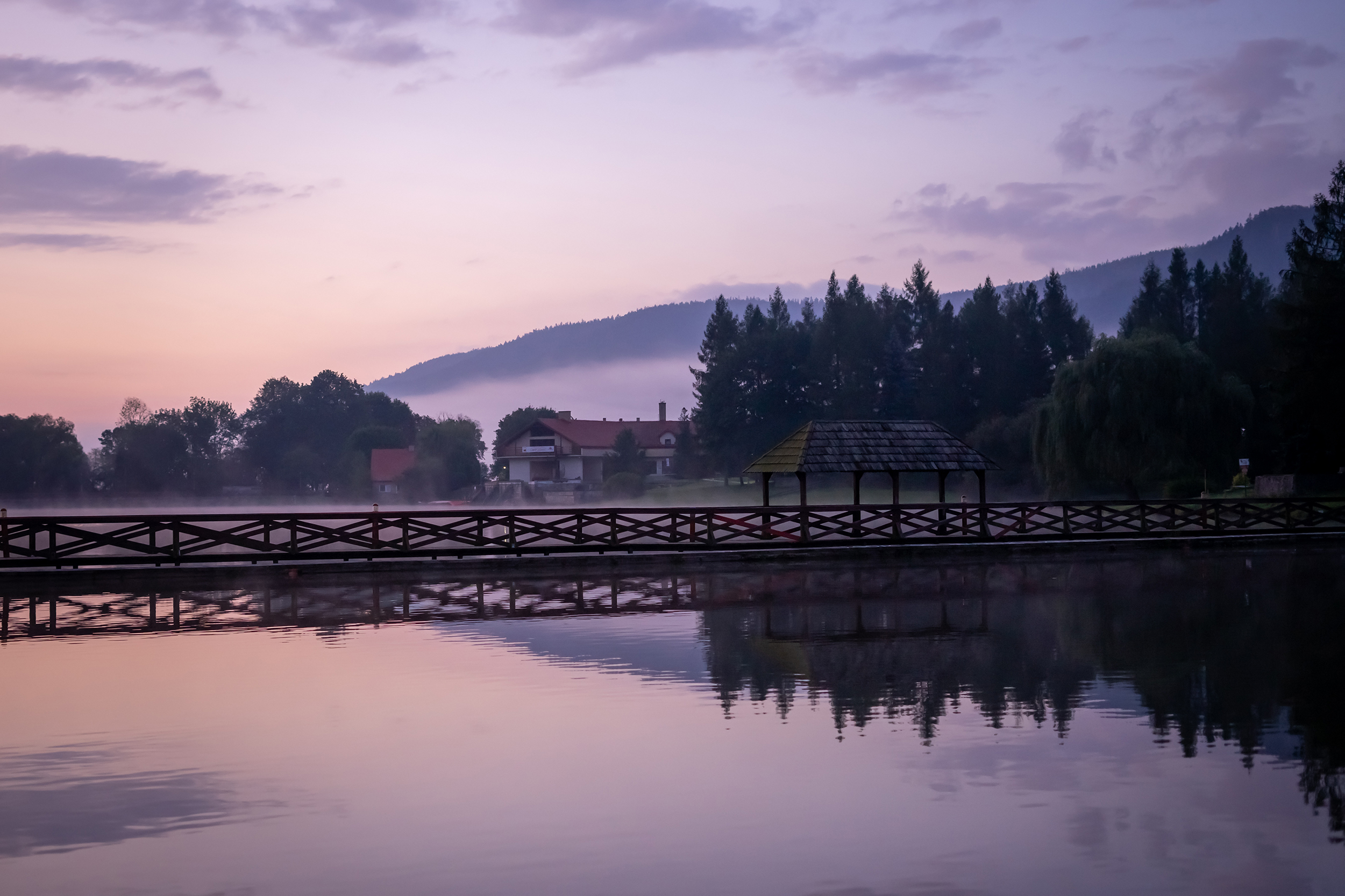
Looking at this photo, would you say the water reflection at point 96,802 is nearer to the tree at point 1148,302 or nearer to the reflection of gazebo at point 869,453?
the reflection of gazebo at point 869,453

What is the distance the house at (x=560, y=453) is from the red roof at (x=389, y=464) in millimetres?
8382

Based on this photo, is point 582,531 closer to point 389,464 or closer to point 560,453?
point 560,453

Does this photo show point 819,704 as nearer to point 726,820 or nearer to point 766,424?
point 726,820

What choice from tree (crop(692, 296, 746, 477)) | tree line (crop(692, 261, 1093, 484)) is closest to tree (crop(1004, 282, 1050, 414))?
tree line (crop(692, 261, 1093, 484))

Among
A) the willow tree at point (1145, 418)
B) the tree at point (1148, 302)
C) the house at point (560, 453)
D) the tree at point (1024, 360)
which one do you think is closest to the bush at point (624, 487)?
the house at point (560, 453)

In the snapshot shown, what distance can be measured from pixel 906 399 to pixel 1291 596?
208 ft

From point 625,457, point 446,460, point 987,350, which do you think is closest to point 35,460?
point 446,460

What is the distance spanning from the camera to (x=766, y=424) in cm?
8688

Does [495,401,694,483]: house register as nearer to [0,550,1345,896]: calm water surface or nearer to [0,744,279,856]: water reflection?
[0,550,1345,896]: calm water surface

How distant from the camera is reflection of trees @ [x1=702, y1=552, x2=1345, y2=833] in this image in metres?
11.1

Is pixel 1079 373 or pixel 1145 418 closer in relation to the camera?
pixel 1145 418

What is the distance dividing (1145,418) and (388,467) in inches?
3081

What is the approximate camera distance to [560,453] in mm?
105438

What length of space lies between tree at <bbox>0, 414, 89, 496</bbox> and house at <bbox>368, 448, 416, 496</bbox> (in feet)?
86.7
